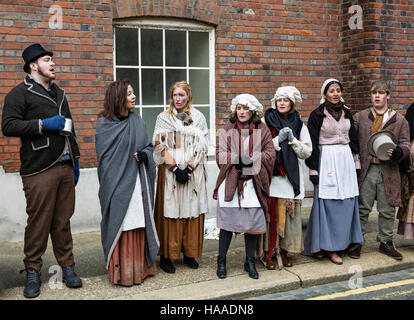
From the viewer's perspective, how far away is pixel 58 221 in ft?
14.6

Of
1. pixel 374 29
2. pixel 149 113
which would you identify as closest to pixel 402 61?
pixel 374 29

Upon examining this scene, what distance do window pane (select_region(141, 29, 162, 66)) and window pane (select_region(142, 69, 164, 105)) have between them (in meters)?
0.14

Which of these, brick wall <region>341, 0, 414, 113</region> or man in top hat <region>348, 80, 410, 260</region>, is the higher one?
brick wall <region>341, 0, 414, 113</region>

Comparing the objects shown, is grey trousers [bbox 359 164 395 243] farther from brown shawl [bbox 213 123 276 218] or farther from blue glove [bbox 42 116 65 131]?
blue glove [bbox 42 116 65 131]

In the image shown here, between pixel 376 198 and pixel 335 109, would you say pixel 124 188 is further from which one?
pixel 376 198

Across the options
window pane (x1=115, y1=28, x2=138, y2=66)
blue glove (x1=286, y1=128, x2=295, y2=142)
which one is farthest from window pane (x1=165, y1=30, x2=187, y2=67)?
blue glove (x1=286, y1=128, x2=295, y2=142)

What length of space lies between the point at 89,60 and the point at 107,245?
3083mm

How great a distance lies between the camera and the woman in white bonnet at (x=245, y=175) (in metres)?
4.60

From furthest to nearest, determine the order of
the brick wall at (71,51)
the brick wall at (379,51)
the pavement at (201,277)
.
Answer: the brick wall at (379,51)
the brick wall at (71,51)
the pavement at (201,277)

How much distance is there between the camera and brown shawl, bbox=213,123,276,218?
15.1 feet

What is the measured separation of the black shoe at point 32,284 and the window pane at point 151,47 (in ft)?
12.4

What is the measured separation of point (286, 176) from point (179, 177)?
3.77 ft

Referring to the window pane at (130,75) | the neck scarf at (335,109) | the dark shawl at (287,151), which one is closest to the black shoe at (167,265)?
the dark shawl at (287,151)

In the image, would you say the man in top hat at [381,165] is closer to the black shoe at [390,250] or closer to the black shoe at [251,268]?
the black shoe at [390,250]
